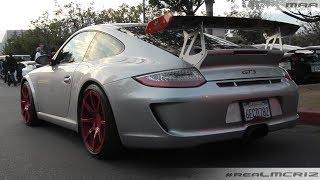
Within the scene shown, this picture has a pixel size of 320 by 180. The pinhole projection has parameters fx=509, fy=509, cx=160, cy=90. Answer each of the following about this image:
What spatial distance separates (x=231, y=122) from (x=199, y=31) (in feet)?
3.13

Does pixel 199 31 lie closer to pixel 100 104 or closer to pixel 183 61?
pixel 183 61

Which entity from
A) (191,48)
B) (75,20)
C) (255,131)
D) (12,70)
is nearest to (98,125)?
(191,48)

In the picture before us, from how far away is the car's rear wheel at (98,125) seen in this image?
4.75m

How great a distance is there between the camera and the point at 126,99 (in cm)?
453

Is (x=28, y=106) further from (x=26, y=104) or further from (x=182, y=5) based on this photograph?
(x=182, y=5)

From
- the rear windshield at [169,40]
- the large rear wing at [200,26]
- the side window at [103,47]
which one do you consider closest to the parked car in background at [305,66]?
the large rear wing at [200,26]

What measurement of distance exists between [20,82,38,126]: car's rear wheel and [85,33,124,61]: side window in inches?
70.2

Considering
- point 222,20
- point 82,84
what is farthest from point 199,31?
point 82,84

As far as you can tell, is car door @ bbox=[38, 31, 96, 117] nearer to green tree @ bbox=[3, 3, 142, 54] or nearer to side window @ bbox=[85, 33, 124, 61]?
side window @ bbox=[85, 33, 124, 61]

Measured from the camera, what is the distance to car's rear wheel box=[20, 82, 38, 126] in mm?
7055

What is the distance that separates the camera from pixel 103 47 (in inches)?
214

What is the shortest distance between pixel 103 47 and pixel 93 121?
0.83 metres

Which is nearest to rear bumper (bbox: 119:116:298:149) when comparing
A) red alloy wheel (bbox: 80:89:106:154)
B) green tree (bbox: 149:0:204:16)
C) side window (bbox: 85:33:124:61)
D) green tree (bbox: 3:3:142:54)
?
red alloy wheel (bbox: 80:89:106:154)

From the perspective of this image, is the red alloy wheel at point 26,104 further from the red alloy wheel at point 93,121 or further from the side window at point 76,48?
the red alloy wheel at point 93,121
